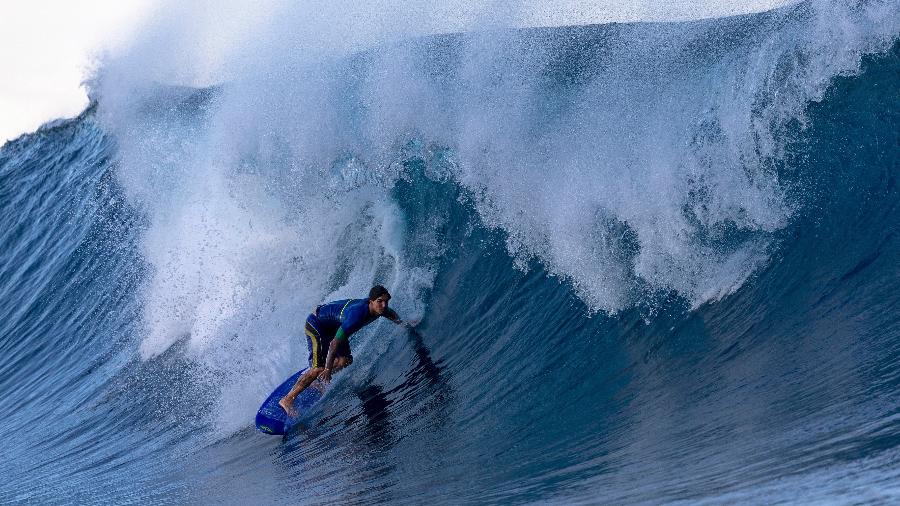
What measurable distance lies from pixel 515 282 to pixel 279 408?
2.30 meters

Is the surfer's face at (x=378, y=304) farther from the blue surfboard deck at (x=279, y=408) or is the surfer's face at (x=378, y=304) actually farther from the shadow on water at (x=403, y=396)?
the blue surfboard deck at (x=279, y=408)

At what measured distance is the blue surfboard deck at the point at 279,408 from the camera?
700 cm

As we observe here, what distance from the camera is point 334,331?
24.1 ft

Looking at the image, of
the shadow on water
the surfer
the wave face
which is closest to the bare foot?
the surfer

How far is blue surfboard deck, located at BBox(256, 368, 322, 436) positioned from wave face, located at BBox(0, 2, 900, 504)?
0.13 m

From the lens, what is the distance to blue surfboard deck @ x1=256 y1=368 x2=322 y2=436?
23.0 feet

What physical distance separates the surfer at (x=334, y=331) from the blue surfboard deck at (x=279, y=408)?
0.07 meters

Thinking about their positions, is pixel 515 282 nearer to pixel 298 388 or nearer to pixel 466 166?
pixel 466 166

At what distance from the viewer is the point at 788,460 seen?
3703 millimetres

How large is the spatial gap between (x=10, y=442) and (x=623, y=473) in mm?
7050

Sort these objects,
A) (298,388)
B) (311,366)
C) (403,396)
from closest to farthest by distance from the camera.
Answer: (403,396) → (298,388) → (311,366)

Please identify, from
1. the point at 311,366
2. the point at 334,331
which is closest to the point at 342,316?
the point at 334,331

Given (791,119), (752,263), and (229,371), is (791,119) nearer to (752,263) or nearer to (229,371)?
(752,263)

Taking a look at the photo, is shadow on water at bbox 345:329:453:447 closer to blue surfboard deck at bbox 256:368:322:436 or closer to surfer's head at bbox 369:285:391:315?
blue surfboard deck at bbox 256:368:322:436
